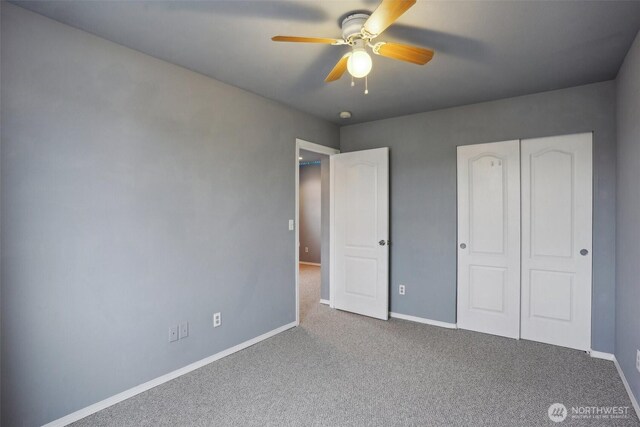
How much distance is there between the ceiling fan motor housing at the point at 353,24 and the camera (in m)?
1.93

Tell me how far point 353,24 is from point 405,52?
0.34 metres

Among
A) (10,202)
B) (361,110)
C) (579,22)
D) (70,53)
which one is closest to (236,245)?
(10,202)

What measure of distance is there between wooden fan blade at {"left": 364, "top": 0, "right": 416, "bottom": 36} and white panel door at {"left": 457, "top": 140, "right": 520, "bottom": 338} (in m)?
2.33

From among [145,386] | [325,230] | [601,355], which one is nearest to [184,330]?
[145,386]

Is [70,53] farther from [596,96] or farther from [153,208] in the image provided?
[596,96]

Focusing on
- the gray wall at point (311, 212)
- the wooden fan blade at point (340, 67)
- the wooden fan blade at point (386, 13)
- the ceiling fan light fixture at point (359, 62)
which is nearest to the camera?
the wooden fan blade at point (386, 13)

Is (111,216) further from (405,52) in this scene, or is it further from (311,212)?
(311,212)

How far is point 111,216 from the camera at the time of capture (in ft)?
7.47

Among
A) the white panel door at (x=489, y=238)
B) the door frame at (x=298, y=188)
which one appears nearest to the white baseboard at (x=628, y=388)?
the white panel door at (x=489, y=238)

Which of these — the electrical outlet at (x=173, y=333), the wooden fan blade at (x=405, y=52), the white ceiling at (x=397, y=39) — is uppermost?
the white ceiling at (x=397, y=39)

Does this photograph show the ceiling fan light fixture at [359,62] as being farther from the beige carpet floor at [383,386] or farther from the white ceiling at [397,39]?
the beige carpet floor at [383,386]

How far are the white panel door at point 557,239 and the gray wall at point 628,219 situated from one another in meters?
0.27

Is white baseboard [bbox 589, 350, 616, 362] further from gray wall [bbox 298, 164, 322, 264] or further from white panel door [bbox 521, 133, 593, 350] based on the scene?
gray wall [bbox 298, 164, 322, 264]

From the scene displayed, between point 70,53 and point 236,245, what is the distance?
72.4 inches
